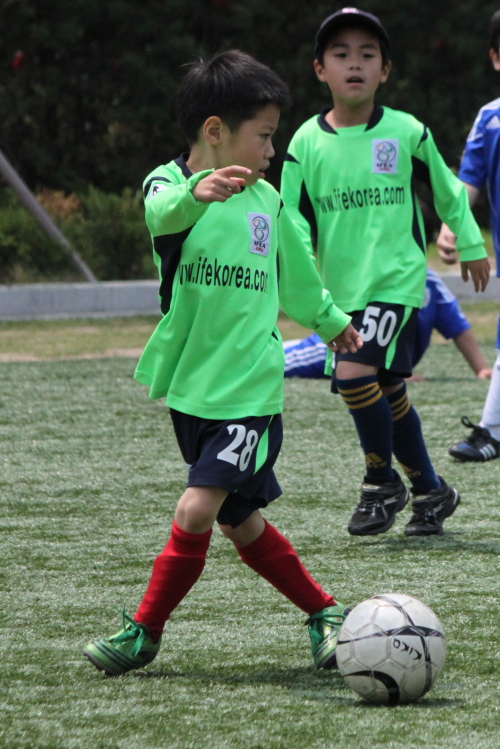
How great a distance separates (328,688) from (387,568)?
101 cm

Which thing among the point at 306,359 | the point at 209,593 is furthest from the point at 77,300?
the point at 209,593

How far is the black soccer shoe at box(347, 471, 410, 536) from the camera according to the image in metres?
4.04

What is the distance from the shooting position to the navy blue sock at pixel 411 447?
13.7 feet

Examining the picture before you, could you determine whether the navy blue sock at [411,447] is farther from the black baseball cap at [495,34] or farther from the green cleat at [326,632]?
the black baseball cap at [495,34]

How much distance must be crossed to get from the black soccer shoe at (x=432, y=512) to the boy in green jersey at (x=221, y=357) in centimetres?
123

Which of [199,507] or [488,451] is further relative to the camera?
[488,451]

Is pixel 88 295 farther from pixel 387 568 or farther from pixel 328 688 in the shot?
pixel 328 688

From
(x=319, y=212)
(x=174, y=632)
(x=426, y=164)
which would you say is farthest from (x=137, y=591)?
(x=426, y=164)

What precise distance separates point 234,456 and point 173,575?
1.02ft

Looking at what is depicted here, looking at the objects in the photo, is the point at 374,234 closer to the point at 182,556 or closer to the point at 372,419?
the point at 372,419

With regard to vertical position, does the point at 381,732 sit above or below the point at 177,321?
below

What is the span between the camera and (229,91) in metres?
2.79

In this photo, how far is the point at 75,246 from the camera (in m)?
12.6

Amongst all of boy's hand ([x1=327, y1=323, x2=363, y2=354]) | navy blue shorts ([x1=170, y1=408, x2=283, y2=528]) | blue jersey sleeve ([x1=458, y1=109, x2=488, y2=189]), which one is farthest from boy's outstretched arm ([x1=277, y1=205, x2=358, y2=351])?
blue jersey sleeve ([x1=458, y1=109, x2=488, y2=189])
